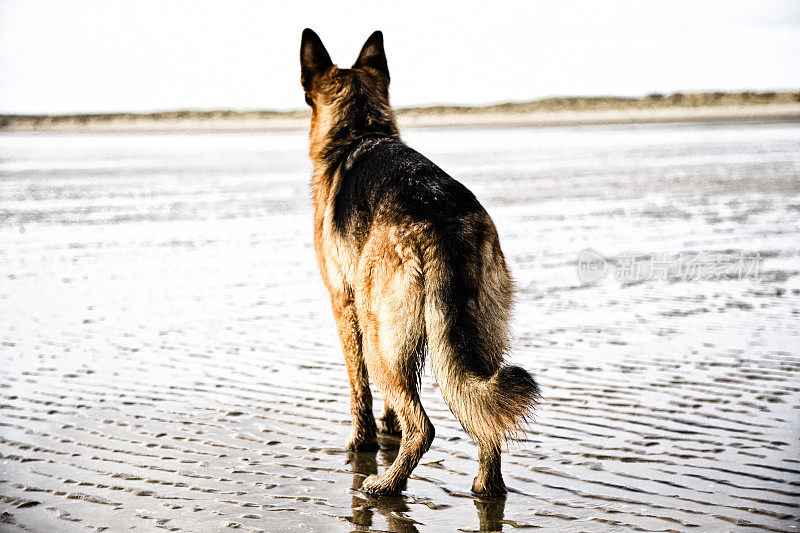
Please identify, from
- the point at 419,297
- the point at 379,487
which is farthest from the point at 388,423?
the point at 419,297

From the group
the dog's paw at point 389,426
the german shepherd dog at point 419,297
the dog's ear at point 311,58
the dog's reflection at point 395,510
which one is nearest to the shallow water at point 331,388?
the dog's reflection at point 395,510

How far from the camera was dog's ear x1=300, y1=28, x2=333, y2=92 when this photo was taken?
202 inches

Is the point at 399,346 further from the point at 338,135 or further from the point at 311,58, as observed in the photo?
the point at 311,58

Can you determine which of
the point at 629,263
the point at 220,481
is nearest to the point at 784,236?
the point at 629,263

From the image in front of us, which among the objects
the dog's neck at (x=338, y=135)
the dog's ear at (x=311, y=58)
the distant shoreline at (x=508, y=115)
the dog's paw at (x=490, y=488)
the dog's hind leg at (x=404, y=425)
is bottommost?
the dog's paw at (x=490, y=488)

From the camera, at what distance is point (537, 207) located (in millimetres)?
14883

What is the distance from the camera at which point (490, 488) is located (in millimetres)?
3867

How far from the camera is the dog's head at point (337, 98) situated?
16.6 ft

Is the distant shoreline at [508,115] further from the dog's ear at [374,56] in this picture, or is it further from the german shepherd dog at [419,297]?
the german shepherd dog at [419,297]

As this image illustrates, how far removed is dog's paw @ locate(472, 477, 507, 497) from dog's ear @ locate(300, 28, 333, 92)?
2.86m

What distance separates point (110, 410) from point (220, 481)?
154cm

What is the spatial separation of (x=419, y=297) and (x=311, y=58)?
2.23 metres

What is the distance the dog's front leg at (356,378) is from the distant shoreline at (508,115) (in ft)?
187

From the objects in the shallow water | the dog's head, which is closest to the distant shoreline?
the shallow water
